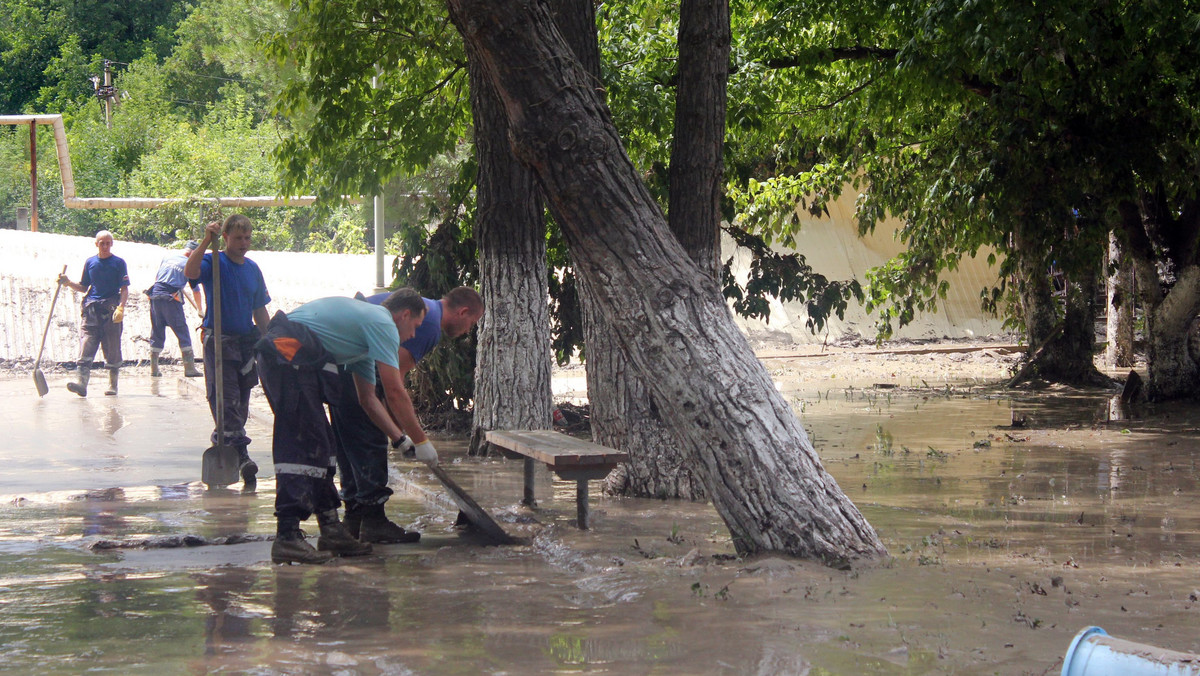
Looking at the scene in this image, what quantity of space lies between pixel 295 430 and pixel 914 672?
128 inches

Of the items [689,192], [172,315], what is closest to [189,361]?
[172,315]

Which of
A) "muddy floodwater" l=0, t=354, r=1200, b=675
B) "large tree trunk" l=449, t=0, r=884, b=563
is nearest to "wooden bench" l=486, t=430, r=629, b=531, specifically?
"muddy floodwater" l=0, t=354, r=1200, b=675

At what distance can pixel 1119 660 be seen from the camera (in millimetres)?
2654

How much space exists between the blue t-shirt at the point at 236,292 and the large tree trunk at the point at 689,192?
2.55 metres

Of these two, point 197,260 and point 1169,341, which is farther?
point 1169,341

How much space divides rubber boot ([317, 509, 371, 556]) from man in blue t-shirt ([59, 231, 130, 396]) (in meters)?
8.24

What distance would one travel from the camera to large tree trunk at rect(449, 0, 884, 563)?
5.26 metres

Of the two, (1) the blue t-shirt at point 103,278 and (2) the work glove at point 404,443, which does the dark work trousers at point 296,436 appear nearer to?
(2) the work glove at point 404,443

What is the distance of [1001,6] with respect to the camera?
9328mm

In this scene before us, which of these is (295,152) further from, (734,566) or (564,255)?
(734,566)

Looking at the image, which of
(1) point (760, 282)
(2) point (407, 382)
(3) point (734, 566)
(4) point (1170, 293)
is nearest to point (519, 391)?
(2) point (407, 382)

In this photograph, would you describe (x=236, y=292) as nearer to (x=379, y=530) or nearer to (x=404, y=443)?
(x=379, y=530)

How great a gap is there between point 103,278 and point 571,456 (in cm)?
916

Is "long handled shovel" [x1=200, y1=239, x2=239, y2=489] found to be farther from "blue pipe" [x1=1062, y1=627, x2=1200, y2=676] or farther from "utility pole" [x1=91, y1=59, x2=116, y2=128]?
"utility pole" [x1=91, y1=59, x2=116, y2=128]
